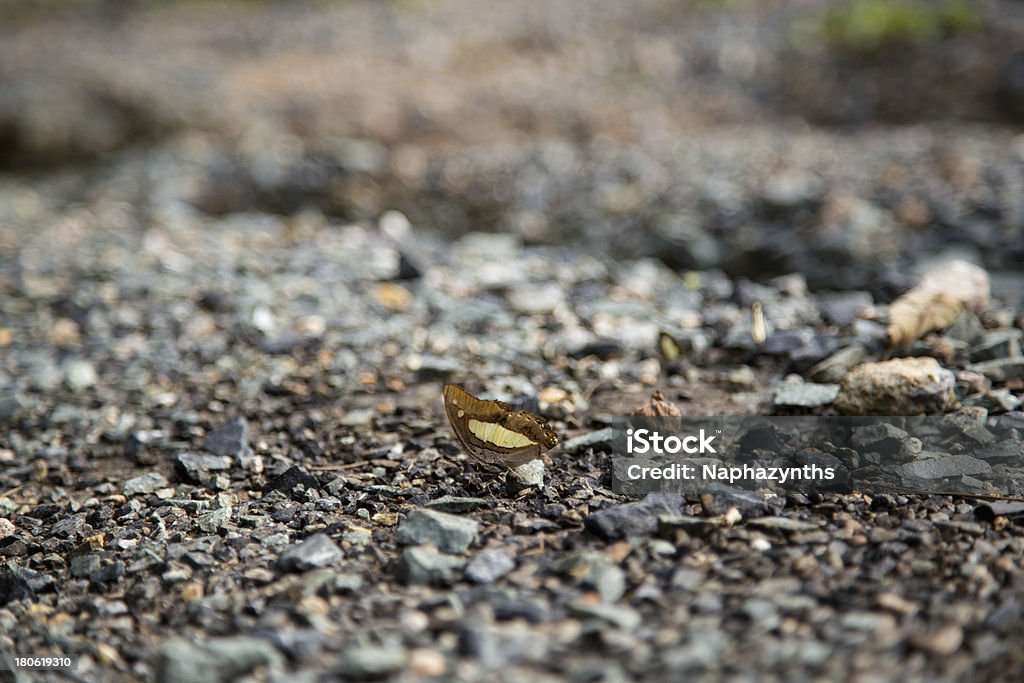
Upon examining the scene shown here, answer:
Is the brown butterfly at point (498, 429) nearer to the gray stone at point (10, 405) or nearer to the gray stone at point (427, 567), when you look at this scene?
the gray stone at point (427, 567)

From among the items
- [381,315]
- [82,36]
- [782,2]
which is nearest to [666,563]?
[381,315]

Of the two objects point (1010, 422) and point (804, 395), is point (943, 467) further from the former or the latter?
point (804, 395)

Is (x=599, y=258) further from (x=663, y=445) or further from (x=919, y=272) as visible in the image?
(x=663, y=445)

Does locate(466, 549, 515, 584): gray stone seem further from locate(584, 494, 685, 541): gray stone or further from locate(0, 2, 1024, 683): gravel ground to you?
locate(584, 494, 685, 541): gray stone

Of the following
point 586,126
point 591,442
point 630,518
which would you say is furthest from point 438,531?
point 586,126

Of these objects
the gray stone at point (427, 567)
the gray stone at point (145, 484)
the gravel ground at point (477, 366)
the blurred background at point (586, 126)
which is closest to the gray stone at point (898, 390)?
the gravel ground at point (477, 366)
